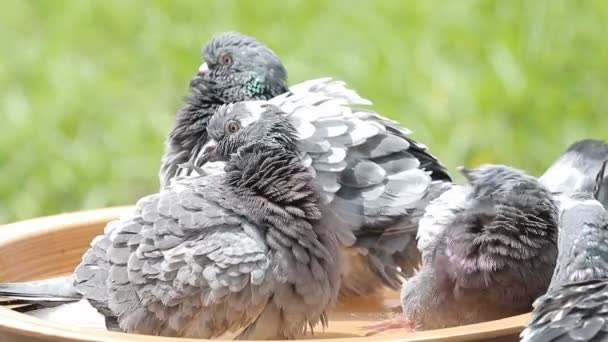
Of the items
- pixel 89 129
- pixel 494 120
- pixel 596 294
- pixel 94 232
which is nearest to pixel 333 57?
pixel 494 120

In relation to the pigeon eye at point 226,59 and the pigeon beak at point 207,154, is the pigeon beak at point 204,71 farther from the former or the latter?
the pigeon beak at point 207,154

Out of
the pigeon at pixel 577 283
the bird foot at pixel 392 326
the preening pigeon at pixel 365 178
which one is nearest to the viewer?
→ the pigeon at pixel 577 283

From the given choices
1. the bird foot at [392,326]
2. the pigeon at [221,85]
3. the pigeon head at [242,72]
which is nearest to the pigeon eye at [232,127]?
the pigeon at [221,85]

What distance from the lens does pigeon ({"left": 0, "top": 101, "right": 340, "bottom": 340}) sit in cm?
320

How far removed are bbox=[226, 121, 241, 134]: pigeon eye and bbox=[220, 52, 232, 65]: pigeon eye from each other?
61 cm

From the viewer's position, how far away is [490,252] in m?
3.41

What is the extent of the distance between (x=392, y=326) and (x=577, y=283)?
87 centimetres

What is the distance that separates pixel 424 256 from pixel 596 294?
0.79 m

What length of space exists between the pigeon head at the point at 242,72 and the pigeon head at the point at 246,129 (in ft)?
1.23

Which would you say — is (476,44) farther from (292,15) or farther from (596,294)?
(596,294)

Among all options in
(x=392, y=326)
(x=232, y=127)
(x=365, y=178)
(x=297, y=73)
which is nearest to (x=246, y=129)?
(x=232, y=127)

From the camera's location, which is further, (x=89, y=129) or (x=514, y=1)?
(x=514, y=1)

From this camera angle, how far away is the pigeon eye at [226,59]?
14.9 feet

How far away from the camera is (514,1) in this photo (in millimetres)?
7707
